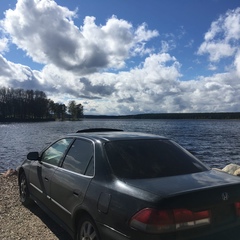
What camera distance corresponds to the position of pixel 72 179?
13.1 ft

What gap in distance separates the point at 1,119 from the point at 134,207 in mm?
128189

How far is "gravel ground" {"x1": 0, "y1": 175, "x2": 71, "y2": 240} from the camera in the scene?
4776 millimetres

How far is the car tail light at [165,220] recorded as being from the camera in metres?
2.69

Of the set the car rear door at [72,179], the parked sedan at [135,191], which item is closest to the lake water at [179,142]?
the car rear door at [72,179]

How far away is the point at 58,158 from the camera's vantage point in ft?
15.7

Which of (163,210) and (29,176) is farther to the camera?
(29,176)

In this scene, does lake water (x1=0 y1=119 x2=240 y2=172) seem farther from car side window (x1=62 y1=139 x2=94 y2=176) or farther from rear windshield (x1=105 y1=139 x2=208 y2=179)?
rear windshield (x1=105 y1=139 x2=208 y2=179)

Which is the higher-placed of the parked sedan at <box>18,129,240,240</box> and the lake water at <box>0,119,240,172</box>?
the parked sedan at <box>18,129,240,240</box>

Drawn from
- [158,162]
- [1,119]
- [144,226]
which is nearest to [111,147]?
[158,162]

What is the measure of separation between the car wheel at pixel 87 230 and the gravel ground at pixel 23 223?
112cm

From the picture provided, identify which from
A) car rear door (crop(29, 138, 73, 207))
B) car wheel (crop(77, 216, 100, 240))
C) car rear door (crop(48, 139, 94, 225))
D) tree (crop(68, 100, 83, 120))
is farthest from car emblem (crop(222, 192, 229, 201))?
tree (crop(68, 100, 83, 120))

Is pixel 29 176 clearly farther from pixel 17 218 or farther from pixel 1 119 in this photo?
pixel 1 119

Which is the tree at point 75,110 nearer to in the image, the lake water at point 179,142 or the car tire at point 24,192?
the lake water at point 179,142

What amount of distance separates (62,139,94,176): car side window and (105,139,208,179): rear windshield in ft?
0.97
